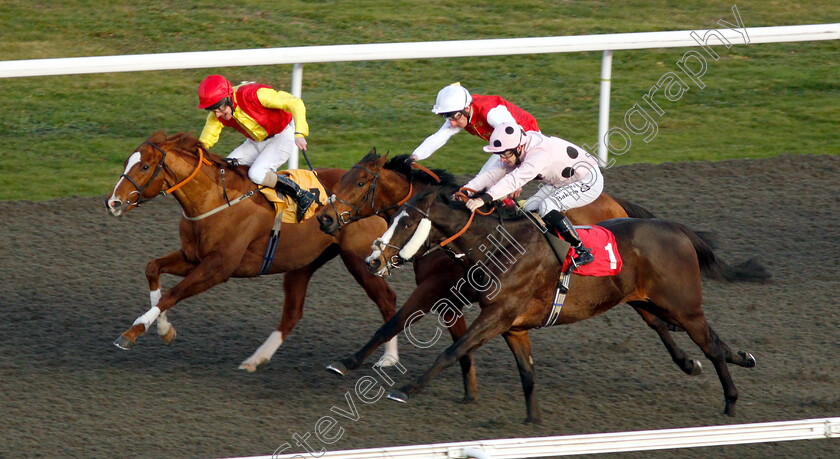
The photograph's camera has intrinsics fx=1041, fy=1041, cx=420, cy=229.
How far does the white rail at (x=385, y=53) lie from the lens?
721cm

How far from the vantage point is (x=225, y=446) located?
184 inches

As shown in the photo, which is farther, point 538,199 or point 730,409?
point 538,199

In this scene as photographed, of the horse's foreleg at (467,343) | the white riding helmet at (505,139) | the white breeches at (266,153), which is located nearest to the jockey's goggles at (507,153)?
the white riding helmet at (505,139)

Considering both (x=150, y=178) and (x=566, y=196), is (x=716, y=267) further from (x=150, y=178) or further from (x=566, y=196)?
(x=150, y=178)

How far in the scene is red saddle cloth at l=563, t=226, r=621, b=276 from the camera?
496 centimetres

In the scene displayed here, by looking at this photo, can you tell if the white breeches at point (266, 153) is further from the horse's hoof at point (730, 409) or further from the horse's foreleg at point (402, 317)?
the horse's hoof at point (730, 409)

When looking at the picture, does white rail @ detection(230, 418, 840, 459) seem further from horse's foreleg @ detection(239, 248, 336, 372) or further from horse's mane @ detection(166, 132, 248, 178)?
horse's mane @ detection(166, 132, 248, 178)

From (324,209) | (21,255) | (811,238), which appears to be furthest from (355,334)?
(811,238)

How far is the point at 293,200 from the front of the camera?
573 centimetres

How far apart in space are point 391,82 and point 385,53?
10.4 feet

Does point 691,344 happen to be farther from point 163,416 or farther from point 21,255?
point 21,255

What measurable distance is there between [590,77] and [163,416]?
7.09 metres

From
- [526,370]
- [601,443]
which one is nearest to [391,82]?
[526,370]

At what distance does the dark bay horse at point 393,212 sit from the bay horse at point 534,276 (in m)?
0.23
